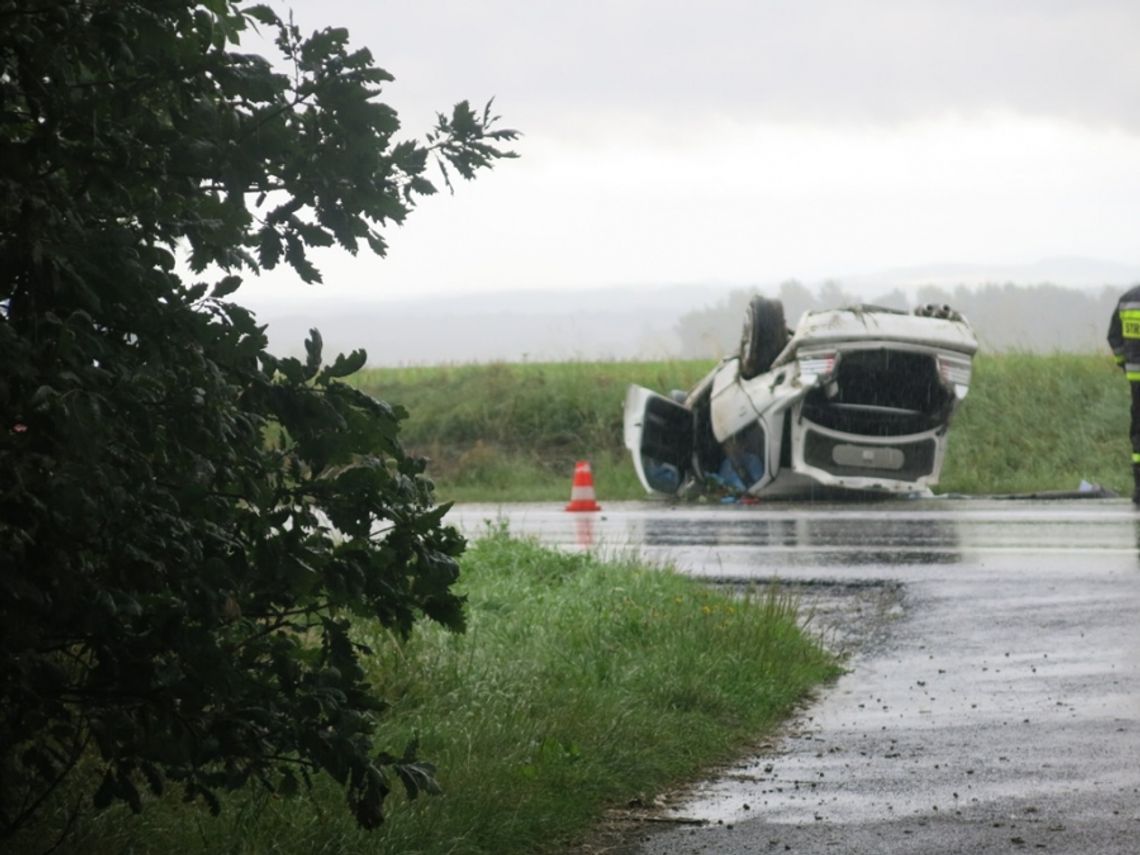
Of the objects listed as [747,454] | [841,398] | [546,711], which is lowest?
[546,711]

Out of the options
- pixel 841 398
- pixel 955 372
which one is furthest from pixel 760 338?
pixel 955 372

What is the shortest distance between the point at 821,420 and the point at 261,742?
1615 cm

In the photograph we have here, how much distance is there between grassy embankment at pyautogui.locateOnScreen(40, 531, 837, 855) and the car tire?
29.4 ft

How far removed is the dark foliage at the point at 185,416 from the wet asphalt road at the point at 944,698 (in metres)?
1.80

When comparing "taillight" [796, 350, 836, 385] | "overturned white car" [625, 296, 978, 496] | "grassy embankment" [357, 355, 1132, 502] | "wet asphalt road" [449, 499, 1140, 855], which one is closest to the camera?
"wet asphalt road" [449, 499, 1140, 855]

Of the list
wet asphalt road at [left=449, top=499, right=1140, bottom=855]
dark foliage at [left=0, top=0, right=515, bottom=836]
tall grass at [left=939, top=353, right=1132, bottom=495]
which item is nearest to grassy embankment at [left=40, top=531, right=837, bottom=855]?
wet asphalt road at [left=449, top=499, right=1140, bottom=855]

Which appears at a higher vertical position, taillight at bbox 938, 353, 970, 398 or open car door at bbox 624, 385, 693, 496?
taillight at bbox 938, 353, 970, 398

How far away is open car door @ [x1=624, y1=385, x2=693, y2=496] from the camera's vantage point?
72.5 feet

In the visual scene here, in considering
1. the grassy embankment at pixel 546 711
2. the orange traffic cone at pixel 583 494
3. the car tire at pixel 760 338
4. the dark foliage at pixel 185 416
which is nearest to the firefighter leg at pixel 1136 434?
the car tire at pixel 760 338

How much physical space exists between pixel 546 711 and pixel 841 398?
44.0ft

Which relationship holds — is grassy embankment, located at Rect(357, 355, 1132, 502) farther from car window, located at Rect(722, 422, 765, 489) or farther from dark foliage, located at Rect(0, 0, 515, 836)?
dark foliage, located at Rect(0, 0, 515, 836)

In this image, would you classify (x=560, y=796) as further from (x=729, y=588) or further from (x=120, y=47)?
(x=729, y=588)

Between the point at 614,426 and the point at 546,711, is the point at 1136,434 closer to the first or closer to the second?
the point at 614,426

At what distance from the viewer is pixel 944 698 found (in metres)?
8.52
